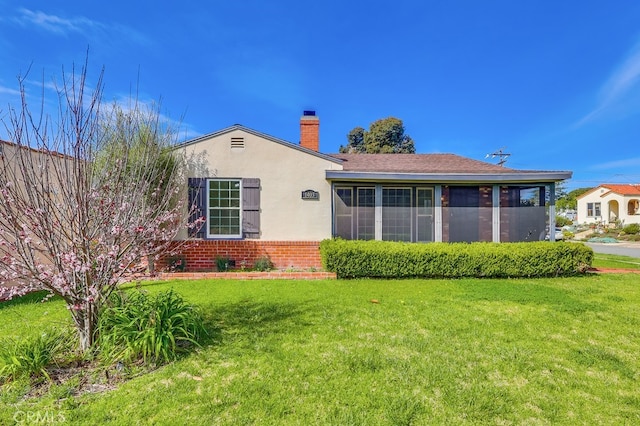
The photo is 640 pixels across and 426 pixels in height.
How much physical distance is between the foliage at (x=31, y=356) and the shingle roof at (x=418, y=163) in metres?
8.34

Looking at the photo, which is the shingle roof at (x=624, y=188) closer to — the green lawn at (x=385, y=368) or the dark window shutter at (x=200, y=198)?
the green lawn at (x=385, y=368)

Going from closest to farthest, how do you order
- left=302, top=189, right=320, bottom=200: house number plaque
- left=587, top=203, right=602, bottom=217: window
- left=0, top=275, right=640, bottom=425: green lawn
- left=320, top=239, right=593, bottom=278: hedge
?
left=0, top=275, right=640, bottom=425: green lawn → left=320, top=239, right=593, bottom=278: hedge → left=302, top=189, right=320, bottom=200: house number plaque → left=587, top=203, right=602, bottom=217: window

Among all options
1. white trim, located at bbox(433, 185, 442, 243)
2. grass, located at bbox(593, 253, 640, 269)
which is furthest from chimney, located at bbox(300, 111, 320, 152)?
grass, located at bbox(593, 253, 640, 269)

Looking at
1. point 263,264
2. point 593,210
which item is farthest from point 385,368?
point 593,210

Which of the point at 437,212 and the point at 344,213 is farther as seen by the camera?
the point at 437,212

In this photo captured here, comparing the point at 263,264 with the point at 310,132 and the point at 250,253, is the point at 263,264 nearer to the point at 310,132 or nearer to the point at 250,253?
the point at 250,253

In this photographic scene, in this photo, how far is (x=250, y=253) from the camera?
9281 millimetres

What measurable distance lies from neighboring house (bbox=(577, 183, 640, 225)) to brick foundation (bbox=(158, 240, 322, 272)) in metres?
39.8

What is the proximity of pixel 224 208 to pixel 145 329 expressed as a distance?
20.7ft

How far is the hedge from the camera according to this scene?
802 centimetres

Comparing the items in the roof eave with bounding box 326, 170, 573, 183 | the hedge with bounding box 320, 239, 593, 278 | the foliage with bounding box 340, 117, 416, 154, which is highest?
the foliage with bounding box 340, 117, 416, 154

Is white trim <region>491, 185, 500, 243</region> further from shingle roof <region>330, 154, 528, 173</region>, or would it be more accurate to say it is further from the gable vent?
the gable vent

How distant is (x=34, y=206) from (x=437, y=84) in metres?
15.1

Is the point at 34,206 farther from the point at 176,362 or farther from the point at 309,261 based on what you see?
the point at 309,261
